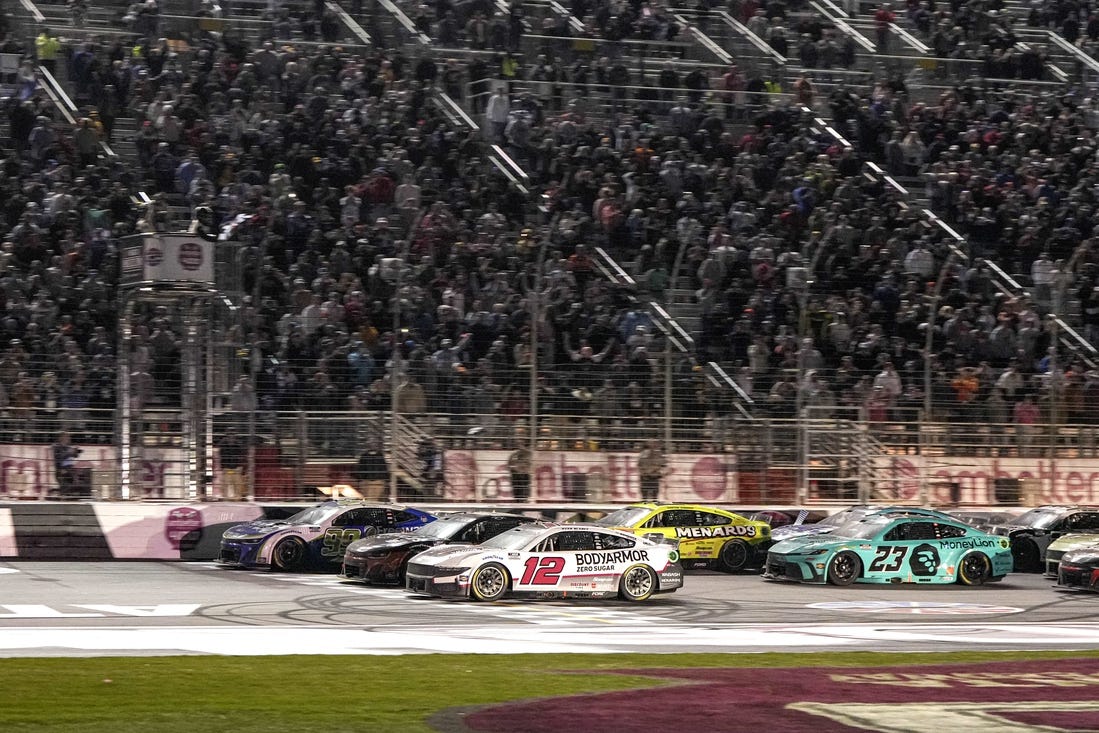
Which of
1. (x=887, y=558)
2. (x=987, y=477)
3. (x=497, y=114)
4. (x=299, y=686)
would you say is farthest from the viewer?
(x=497, y=114)

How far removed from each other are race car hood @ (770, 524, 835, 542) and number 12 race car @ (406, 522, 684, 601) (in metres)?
4.34

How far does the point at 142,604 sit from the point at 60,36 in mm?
21673

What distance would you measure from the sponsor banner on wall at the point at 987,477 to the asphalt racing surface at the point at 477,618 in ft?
16.0

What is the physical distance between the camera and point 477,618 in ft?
62.8

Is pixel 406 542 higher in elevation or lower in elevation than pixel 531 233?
lower

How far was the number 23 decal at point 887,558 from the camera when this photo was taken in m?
24.9

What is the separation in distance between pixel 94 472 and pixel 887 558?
11690mm

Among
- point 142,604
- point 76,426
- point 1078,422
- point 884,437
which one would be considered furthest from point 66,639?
point 1078,422

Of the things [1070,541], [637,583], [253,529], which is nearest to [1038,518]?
[1070,541]

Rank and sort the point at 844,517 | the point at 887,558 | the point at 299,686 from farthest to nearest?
the point at 844,517, the point at 887,558, the point at 299,686

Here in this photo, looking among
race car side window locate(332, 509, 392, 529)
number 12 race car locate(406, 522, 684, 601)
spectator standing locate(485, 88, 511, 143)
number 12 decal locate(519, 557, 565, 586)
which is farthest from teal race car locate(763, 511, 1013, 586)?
spectator standing locate(485, 88, 511, 143)

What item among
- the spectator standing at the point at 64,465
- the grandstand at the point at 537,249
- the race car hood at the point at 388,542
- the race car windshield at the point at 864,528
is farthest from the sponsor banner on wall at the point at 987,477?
the spectator standing at the point at 64,465

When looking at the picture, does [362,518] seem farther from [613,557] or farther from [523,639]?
[523,639]

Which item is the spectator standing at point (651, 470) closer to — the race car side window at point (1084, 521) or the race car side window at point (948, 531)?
the race car side window at point (948, 531)
